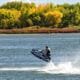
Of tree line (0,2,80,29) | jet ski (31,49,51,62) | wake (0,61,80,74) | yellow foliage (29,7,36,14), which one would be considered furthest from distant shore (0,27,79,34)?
jet ski (31,49,51,62)

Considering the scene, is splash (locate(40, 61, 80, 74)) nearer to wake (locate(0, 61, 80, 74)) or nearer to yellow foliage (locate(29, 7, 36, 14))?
wake (locate(0, 61, 80, 74))

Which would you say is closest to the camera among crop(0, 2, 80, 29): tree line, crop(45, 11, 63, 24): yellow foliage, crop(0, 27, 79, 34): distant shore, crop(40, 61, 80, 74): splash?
crop(40, 61, 80, 74): splash

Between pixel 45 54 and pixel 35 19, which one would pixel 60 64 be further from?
pixel 35 19

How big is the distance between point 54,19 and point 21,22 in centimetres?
711

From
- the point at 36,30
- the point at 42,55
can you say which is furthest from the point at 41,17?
the point at 42,55

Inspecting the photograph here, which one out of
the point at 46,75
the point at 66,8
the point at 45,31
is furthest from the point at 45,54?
the point at 66,8

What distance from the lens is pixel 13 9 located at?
474 ft

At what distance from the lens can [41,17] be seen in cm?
12888

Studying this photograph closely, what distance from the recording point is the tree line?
125312mm

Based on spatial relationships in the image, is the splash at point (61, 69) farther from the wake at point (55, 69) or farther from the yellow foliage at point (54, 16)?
the yellow foliage at point (54, 16)

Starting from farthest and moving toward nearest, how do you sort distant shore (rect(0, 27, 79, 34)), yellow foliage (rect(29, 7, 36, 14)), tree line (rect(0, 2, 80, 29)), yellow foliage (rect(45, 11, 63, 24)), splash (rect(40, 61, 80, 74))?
yellow foliage (rect(29, 7, 36, 14)) < yellow foliage (rect(45, 11, 63, 24)) < tree line (rect(0, 2, 80, 29)) < distant shore (rect(0, 27, 79, 34)) < splash (rect(40, 61, 80, 74))

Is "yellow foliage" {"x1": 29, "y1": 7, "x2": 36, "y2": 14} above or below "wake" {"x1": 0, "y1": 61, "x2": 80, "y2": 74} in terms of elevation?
below

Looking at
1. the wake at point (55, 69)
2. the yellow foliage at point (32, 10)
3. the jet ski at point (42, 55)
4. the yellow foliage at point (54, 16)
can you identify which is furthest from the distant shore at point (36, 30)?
the jet ski at point (42, 55)

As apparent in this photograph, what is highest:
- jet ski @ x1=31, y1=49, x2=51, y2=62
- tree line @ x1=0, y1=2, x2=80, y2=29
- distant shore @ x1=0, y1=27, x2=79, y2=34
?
jet ski @ x1=31, y1=49, x2=51, y2=62
